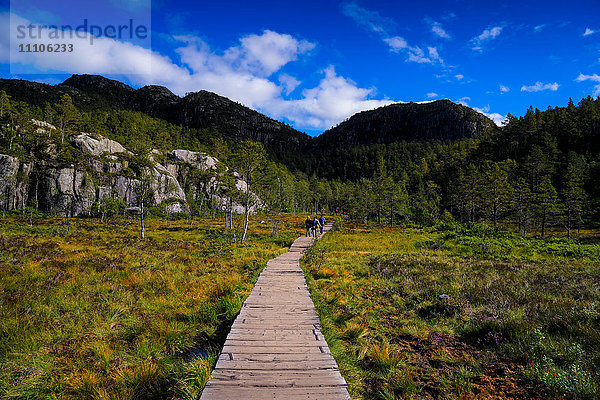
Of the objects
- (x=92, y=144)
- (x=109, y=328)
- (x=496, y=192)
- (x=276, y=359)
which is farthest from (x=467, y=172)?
(x=92, y=144)

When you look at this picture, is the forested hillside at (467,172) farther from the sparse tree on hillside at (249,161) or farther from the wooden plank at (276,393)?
the wooden plank at (276,393)

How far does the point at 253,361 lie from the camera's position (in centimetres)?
403

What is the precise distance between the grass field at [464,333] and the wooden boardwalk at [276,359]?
50 cm

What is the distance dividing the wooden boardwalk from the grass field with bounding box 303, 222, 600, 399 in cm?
50

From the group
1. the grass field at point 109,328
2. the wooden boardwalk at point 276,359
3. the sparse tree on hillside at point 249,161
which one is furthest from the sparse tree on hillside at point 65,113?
the wooden boardwalk at point 276,359

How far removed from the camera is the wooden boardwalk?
332 centimetres

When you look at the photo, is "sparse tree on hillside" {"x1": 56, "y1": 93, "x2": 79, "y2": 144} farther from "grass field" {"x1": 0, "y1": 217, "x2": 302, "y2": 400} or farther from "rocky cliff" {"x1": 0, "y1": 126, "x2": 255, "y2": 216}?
"grass field" {"x1": 0, "y1": 217, "x2": 302, "y2": 400}

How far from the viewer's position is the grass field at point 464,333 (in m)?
3.87

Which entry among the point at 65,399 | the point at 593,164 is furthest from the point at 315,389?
the point at 593,164

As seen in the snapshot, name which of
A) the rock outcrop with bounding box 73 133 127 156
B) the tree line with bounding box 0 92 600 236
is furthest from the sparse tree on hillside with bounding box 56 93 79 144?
the rock outcrop with bounding box 73 133 127 156

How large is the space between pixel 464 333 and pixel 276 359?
15.4ft

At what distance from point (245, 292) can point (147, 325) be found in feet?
10.1

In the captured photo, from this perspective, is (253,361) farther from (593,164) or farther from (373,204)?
(593,164)

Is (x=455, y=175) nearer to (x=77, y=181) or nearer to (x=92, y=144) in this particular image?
(x=77, y=181)
